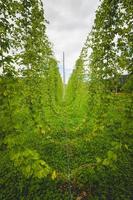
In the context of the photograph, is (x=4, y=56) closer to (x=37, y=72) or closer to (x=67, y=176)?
(x=67, y=176)

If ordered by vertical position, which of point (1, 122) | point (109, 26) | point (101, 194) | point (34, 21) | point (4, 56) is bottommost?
point (101, 194)

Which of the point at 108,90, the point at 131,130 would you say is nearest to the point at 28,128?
the point at 108,90

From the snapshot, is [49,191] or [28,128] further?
[28,128]

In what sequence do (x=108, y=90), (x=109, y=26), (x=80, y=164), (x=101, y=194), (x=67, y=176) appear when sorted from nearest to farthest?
(x=101, y=194), (x=67, y=176), (x=80, y=164), (x=109, y=26), (x=108, y=90)

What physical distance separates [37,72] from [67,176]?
4623 mm

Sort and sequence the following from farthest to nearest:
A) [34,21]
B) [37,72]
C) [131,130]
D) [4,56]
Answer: [37,72]
[34,21]
[131,130]
[4,56]

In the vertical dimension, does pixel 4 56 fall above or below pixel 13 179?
above

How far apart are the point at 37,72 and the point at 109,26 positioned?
3.29 m

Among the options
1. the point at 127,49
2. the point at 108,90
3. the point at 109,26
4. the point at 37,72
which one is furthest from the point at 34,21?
the point at 127,49

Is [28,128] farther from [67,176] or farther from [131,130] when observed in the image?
[131,130]

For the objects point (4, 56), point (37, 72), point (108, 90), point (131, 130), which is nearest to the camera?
point (4, 56)

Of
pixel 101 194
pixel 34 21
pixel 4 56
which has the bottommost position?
pixel 101 194

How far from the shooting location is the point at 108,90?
7797 mm

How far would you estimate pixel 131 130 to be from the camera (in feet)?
14.7
